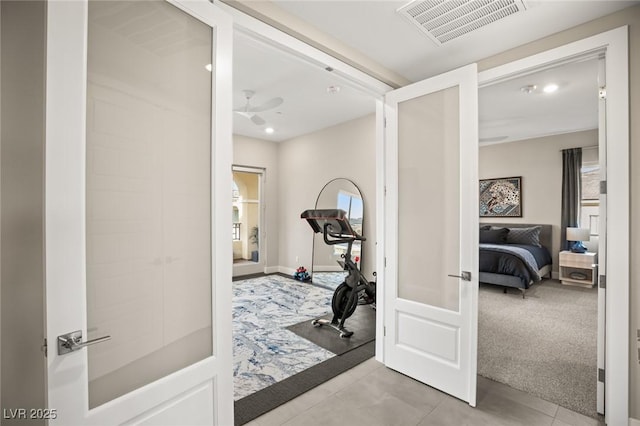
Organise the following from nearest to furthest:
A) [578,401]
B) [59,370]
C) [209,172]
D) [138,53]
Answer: [59,370]
[138,53]
[209,172]
[578,401]

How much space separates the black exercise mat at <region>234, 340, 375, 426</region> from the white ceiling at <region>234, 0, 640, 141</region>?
8.00 ft

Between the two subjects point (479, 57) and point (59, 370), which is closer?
point (59, 370)

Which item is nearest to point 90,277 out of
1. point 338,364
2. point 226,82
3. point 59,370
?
point 59,370

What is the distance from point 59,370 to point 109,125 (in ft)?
2.88

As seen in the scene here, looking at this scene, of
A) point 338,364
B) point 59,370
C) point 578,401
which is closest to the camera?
point 59,370

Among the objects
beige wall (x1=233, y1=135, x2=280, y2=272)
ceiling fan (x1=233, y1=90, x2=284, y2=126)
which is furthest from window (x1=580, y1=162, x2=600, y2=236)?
beige wall (x1=233, y1=135, x2=280, y2=272)

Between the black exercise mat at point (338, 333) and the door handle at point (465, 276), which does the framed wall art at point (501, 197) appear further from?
the door handle at point (465, 276)

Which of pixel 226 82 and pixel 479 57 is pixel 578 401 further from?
pixel 226 82

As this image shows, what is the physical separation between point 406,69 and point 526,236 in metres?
4.88

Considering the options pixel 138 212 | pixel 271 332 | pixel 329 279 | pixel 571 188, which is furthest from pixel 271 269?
pixel 571 188

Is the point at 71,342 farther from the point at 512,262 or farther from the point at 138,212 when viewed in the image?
the point at 512,262

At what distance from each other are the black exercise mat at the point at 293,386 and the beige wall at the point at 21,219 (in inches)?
50.4

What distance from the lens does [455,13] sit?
1916 mm

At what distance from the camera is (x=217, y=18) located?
1.46m
